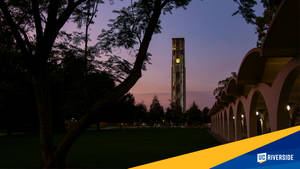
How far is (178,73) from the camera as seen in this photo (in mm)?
124625

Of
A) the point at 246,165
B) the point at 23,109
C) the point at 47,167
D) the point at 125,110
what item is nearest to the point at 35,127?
the point at 23,109

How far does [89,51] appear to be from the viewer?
9.64m

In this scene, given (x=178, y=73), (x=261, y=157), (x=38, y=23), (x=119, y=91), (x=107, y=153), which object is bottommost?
(x=107, y=153)

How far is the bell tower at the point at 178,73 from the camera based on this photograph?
4683 inches

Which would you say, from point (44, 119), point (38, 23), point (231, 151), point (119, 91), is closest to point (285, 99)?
point (231, 151)

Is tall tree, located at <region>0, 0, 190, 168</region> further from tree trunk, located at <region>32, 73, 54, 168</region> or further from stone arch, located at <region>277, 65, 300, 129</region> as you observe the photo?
stone arch, located at <region>277, 65, 300, 129</region>

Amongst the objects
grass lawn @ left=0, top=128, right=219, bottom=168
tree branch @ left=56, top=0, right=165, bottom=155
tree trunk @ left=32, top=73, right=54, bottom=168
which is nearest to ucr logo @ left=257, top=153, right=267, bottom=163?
Answer: tree branch @ left=56, top=0, right=165, bottom=155

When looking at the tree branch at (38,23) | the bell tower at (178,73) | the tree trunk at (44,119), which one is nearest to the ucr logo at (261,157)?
the tree trunk at (44,119)

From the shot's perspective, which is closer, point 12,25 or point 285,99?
point 12,25

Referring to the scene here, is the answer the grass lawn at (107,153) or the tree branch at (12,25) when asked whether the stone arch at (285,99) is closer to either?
the grass lawn at (107,153)

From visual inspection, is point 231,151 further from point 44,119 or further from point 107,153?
point 107,153

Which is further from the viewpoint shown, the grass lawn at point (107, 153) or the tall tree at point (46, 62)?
the grass lawn at point (107, 153)

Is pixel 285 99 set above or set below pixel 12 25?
below

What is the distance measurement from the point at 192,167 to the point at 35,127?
4679 centimetres
